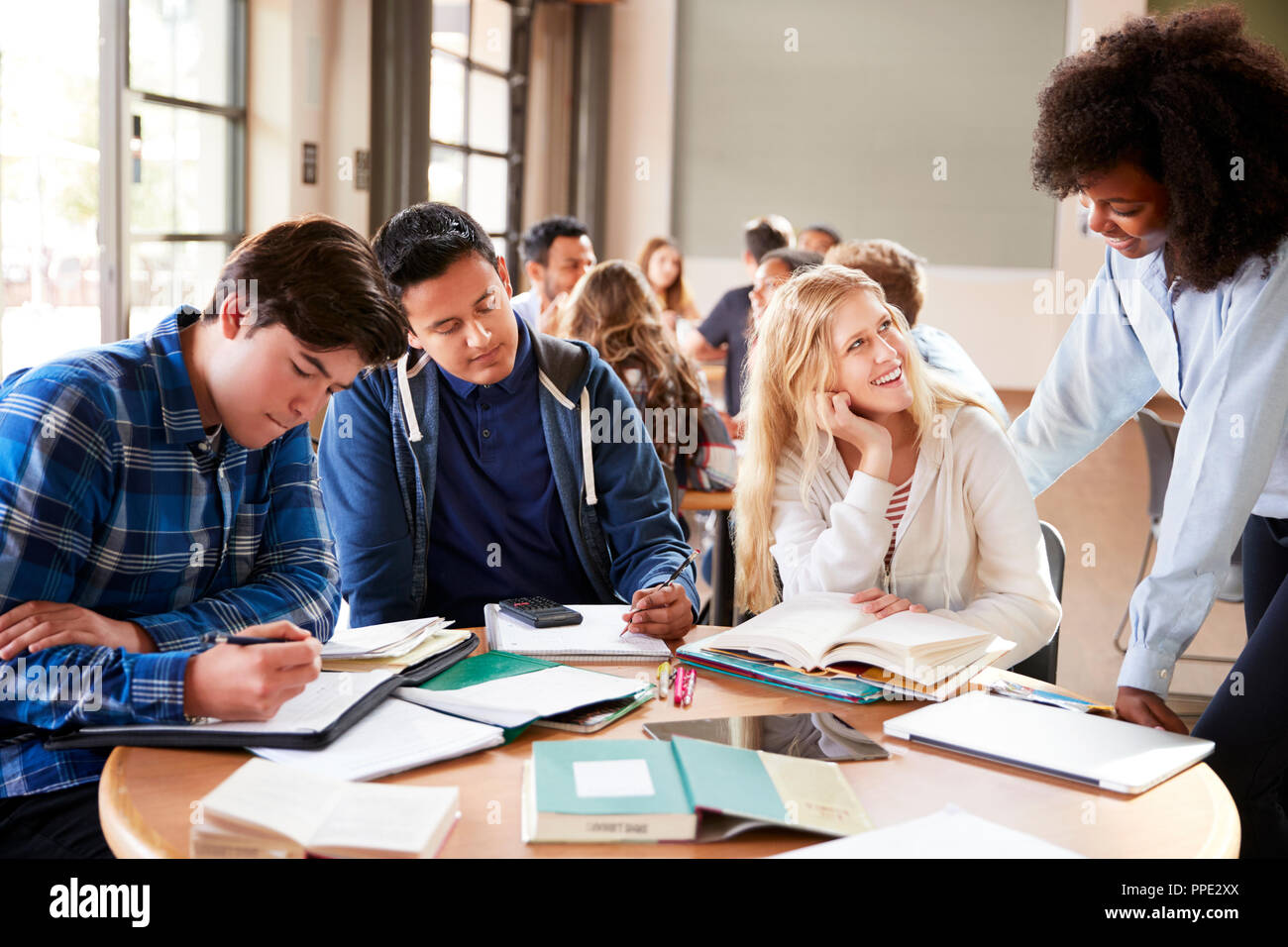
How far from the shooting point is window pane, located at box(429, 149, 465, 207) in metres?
6.54

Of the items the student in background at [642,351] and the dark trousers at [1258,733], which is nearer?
the dark trousers at [1258,733]

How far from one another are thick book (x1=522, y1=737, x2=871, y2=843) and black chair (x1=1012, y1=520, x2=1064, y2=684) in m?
0.82

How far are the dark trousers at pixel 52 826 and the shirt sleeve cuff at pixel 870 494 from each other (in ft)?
3.80

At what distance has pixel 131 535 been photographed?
4.46 ft

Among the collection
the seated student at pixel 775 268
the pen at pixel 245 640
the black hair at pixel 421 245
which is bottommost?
the pen at pixel 245 640

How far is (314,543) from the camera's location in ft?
5.24

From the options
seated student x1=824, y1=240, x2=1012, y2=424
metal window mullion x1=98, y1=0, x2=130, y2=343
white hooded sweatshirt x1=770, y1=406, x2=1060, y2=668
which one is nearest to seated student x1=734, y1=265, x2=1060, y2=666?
white hooded sweatshirt x1=770, y1=406, x2=1060, y2=668

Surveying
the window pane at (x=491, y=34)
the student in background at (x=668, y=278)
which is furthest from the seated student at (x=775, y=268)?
the window pane at (x=491, y=34)

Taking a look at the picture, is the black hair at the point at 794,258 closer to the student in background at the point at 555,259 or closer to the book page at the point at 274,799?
the student in background at the point at 555,259

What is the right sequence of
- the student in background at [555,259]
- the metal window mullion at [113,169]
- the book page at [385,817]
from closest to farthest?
1. the book page at [385,817]
2. the metal window mullion at [113,169]
3. the student in background at [555,259]

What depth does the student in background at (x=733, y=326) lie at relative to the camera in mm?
4988

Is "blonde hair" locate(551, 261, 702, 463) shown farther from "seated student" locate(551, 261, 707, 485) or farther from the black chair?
the black chair

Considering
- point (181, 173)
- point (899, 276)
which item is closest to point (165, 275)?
point (181, 173)

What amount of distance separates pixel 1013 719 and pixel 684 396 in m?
→ 2.10
